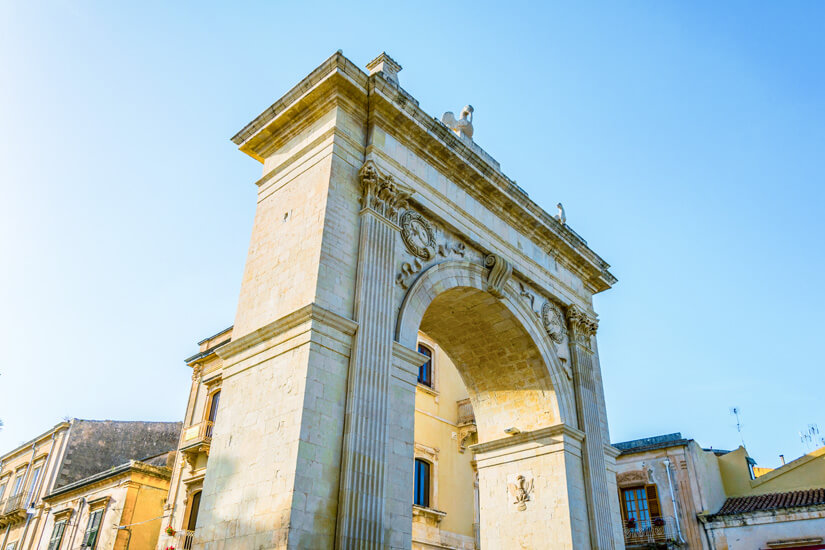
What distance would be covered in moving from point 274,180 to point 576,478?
8.50 meters

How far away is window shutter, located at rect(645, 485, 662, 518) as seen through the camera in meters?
24.0

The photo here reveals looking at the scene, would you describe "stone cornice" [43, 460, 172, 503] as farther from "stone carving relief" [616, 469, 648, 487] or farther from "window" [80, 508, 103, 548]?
"stone carving relief" [616, 469, 648, 487]

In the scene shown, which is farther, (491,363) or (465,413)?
(465,413)

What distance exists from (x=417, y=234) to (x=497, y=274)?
89.3 inches

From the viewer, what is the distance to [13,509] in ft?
93.1

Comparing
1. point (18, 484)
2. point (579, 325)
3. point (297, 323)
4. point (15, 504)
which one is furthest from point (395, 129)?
point (18, 484)

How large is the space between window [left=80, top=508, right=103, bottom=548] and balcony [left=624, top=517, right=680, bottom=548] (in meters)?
18.2

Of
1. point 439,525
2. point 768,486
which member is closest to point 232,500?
point 439,525

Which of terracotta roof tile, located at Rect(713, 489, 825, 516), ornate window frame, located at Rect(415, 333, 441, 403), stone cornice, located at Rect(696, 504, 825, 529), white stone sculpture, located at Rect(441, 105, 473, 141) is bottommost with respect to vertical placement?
stone cornice, located at Rect(696, 504, 825, 529)

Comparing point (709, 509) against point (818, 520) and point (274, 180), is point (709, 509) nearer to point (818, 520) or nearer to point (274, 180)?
point (818, 520)

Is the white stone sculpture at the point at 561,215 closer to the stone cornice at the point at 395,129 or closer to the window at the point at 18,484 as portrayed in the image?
the stone cornice at the point at 395,129

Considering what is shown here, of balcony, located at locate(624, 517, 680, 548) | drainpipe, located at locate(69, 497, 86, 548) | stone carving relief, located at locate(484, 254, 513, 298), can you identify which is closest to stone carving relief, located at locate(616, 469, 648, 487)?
balcony, located at locate(624, 517, 680, 548)

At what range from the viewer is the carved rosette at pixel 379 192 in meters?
11.4

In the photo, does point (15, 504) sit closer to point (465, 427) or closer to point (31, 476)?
point (31, 476)
